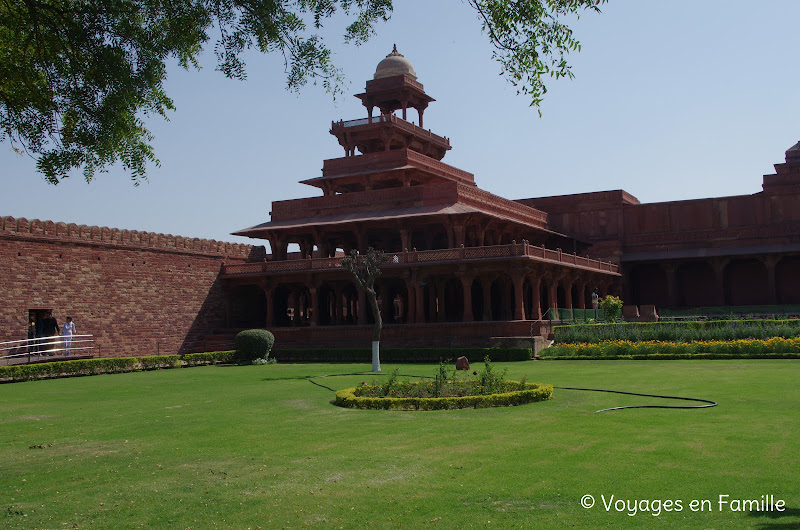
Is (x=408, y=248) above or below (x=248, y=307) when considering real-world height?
above

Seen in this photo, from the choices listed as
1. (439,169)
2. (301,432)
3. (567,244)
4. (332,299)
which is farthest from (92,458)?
(567,244)

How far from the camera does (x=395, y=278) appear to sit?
35.7m

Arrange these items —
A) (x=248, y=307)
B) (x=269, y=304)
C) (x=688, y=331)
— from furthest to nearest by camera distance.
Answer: (x=248, y=307) → (x=269, y=304) → (x=688, y=331)

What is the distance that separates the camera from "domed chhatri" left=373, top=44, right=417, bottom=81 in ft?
139

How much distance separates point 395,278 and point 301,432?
2549cm

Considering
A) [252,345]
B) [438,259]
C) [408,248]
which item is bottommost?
[252,345]

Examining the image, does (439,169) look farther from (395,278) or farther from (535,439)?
(535,439)

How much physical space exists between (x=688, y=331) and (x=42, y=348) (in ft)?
70.5

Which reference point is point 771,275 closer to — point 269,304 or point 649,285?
point 649,285

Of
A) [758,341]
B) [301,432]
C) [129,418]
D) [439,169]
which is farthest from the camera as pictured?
[439,169]

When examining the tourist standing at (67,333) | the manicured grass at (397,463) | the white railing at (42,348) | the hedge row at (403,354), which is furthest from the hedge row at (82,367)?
the manicured grass at (397,463)

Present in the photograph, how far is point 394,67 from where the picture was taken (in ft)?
139

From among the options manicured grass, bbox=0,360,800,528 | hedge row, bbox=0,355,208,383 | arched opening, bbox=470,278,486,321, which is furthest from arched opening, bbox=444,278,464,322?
manicured grass, bbox=0,360,800,528

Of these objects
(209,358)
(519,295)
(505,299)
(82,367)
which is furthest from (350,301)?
(82,367)
